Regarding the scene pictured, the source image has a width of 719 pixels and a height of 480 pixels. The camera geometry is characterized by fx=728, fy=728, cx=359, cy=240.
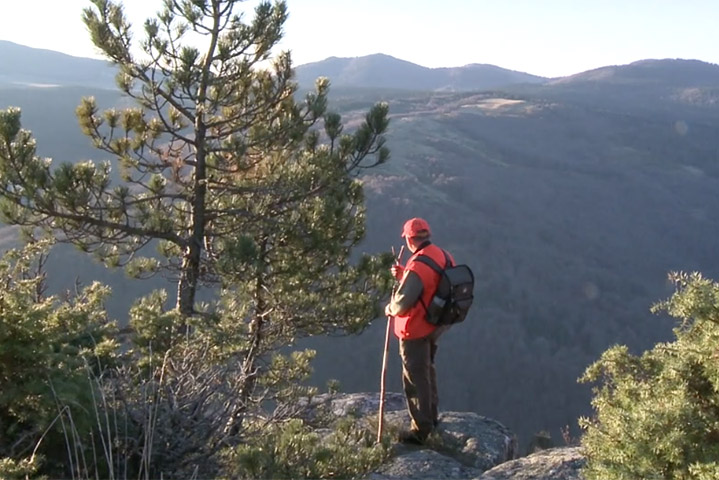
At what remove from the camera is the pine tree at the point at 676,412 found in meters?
2.44

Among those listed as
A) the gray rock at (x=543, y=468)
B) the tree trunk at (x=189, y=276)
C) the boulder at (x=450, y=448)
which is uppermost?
the tree trunk at (x=189, y=276)

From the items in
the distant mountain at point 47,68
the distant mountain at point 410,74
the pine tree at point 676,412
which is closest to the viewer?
the pine tree at point 676,412

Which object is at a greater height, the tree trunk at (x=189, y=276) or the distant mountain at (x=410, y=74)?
the distant mountain at (x=410, y=74)

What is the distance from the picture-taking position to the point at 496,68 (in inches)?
6388

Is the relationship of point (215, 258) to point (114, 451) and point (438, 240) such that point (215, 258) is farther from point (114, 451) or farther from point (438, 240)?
point (438, 240)

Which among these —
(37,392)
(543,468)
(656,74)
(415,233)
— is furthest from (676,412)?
(656,74)

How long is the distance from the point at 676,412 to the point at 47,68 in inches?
4203

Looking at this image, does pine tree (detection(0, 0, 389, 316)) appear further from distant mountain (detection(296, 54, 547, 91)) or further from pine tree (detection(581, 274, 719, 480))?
distant mountain (detection(296, 54, 547, 91))

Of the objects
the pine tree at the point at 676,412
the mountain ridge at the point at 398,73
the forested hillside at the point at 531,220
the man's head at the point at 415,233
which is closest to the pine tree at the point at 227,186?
the man's head at the point at 415,233

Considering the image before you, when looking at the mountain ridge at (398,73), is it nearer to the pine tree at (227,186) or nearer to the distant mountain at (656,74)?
the distant mountain at (656,74)

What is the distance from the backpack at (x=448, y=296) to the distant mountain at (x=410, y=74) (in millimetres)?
132917

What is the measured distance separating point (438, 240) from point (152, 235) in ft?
143

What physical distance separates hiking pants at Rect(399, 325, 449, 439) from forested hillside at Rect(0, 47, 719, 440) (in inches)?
765

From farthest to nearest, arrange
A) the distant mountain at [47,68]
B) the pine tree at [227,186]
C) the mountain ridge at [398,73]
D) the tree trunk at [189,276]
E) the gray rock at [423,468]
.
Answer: the mountain ridge at [398,73] → the distant mountain at [47,68] → the tree trunk at [189,276] → the pine tree at [227,186] → the gray rock at [423,468]
